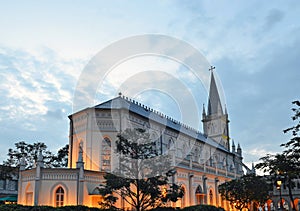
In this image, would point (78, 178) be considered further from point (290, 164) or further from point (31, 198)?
point (290, 164)

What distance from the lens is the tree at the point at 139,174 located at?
79.3 ft

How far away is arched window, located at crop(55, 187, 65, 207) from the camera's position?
27716mm

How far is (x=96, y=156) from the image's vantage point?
3294 centimetres

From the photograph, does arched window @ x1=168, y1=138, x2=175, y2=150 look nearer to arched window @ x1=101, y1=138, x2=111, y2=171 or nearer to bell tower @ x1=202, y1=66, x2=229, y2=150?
arched window @ x1=101, y1=138, x2=111, y2=171

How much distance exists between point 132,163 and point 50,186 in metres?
7.96

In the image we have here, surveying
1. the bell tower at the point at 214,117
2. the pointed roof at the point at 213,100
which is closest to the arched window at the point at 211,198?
the bell tower at the point at 214,117

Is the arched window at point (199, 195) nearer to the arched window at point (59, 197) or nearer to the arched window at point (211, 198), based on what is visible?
the arched window at point (211, 198)

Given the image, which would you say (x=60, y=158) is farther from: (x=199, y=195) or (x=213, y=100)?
(x=213, y=100)

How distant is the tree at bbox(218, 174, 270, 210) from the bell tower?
3275 cm

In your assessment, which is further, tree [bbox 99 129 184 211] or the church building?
the church building

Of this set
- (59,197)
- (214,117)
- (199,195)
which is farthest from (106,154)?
(214,117)

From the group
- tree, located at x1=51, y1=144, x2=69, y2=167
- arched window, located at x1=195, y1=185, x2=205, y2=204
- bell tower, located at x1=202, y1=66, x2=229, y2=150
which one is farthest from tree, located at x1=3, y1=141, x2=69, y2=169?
bell tower, located at x1=202, y1=66, x2=229, y2=150

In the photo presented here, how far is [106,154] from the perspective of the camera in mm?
33281

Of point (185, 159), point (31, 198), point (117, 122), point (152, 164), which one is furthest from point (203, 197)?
point (31, 198)
